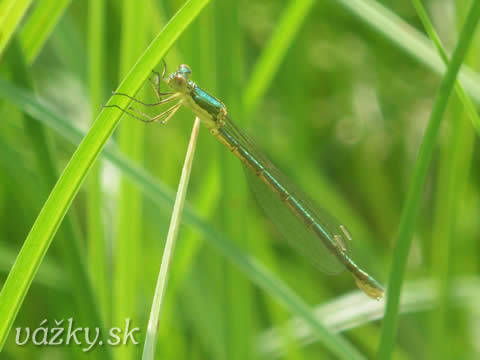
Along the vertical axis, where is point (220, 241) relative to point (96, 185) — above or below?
below

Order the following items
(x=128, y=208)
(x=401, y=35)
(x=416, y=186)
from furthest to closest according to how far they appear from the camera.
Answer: (x=128, y=208)
(x=401, y=35)
(x=416, y=186)

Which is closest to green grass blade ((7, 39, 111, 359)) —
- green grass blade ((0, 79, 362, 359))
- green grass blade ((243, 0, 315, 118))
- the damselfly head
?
green grass blade ((0, 79, 362, 359))

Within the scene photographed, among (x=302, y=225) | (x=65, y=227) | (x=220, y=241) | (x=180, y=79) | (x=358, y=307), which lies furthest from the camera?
(x=358, y=307)

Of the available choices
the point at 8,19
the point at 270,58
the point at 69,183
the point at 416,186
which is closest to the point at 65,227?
the point at 69,183

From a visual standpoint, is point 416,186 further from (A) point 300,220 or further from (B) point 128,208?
(B) point 128,208

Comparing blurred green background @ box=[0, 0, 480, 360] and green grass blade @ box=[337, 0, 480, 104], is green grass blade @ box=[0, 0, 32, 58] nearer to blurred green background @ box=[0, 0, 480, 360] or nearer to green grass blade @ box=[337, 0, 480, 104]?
blurred green background @ box=[0, 0, 480, 360]

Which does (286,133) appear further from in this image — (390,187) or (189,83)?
(189,83)

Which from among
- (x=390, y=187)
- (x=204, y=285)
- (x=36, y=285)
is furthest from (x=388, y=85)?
(x=36, y=285)
